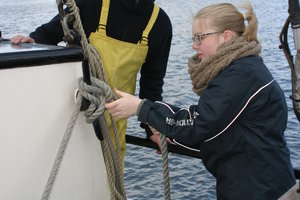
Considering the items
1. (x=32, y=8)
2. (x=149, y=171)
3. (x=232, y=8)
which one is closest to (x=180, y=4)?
(x=32, y=8)

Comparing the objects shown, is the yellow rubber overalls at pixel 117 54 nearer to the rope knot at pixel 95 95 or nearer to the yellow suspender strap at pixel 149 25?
the yellow suspender strap at pixel 149 25

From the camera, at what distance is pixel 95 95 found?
2291 mm

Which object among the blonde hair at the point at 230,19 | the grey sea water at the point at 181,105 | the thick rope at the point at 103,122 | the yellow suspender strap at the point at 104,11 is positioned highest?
the blonde hair at the point at 230,19

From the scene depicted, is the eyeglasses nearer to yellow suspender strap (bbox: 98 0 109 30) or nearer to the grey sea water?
the grey sea water

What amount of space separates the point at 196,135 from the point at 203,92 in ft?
0.66

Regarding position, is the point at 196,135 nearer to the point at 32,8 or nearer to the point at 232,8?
the point at 232,8

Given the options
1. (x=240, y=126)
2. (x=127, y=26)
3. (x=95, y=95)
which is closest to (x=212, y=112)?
(x=240, y=126)

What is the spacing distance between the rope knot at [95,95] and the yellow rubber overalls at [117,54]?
0.53 m

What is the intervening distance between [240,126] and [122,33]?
43.6 inches

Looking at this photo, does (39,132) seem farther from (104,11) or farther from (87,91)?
(104,11)

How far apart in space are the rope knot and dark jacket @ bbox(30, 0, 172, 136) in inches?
29.0

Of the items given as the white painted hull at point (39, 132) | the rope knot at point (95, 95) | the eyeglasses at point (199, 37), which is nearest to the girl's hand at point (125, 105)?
the rope knot at point (95, 95)

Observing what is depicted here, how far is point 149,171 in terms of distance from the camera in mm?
7203

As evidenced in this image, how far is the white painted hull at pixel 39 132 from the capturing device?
2156 millimetres
